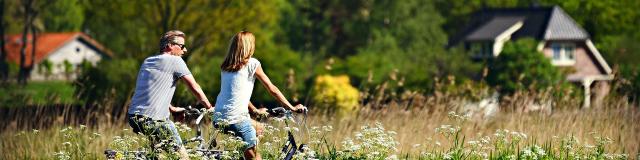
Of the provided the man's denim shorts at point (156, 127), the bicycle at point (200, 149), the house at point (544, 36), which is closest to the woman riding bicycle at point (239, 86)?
the bicycle at point (200, 149)

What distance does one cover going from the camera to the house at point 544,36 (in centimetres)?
6278

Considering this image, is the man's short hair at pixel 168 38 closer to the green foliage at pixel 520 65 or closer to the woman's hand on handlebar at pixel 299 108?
the woman's hand on handlebar at pixel 299 108

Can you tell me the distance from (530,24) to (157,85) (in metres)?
57.3

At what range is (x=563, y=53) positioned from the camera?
6419 centimetres

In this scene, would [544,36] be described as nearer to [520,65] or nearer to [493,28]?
[493,28]

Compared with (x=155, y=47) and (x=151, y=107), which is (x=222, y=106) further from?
(x=155, y=47)

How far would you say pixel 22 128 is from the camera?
46.0 ft

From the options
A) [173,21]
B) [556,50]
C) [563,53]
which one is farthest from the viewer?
[556,50]

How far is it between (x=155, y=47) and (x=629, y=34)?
28.3m

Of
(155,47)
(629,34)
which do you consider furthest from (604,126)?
(629,34)

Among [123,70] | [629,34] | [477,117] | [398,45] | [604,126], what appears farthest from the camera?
[398,45]

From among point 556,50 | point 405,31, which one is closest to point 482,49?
point 556,50

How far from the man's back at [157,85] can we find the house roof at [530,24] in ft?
182

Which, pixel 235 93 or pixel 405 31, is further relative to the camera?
pixel 405 31
